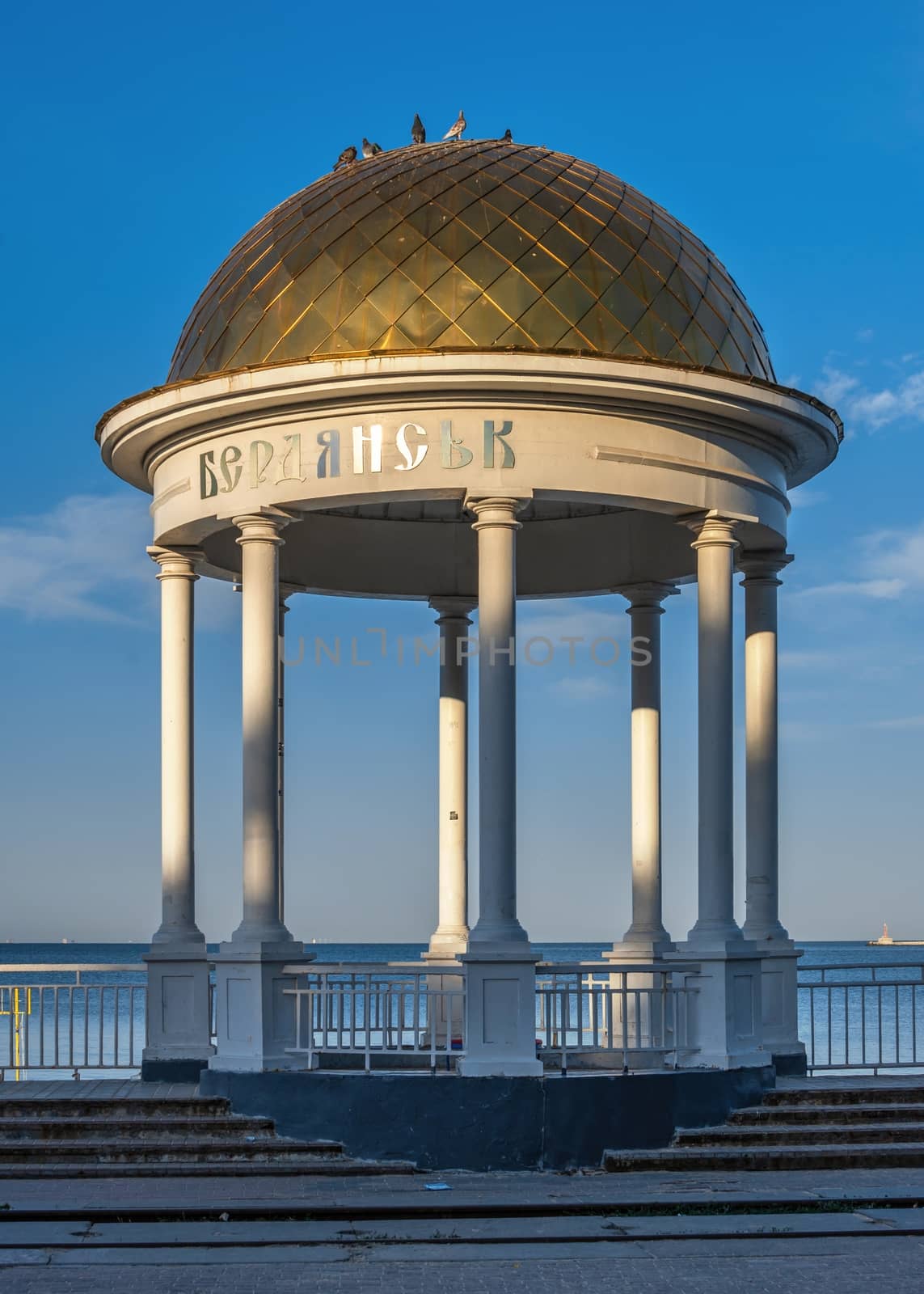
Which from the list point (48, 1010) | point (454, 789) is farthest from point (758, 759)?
point (48, 1010)

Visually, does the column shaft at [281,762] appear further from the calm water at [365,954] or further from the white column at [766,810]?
the calm water at [365,954]

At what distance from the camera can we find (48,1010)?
73.8 meters

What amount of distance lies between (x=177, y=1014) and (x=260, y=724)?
353cm

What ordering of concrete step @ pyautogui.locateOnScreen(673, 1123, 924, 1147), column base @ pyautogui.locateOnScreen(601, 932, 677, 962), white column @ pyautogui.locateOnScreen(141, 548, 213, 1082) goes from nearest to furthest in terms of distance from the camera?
concrete step @ pyautogui.locateOnScreen(673, 1123, 924, 1147) < white column @ pyautogui.locateOnScreen(141, 548, 213, 1082) < column base @ pyautogui.locateOnScreen(601, 932, 677, 962)

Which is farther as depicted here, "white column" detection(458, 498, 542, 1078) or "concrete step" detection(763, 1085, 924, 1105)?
"concrete step" detection(763, 1085, 924, 1105)

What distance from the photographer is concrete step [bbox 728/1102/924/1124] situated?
17719mm

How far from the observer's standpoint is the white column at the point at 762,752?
20734 mm

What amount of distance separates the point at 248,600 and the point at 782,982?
7326 millimetres

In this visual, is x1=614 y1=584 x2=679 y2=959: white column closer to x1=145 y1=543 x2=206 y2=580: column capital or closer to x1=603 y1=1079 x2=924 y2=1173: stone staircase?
x1=603 y1=1079 x2=924 y2=1173: stone staircase

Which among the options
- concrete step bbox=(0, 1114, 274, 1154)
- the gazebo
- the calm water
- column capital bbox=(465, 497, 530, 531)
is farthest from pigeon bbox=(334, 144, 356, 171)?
the calm water

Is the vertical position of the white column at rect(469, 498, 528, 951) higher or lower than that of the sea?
higher

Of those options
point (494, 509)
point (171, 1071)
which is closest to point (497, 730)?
point (494, 509)

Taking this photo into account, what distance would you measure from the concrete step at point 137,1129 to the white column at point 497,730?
2893 millimetres

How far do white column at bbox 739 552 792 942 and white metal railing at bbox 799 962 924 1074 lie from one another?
0.86 meters
